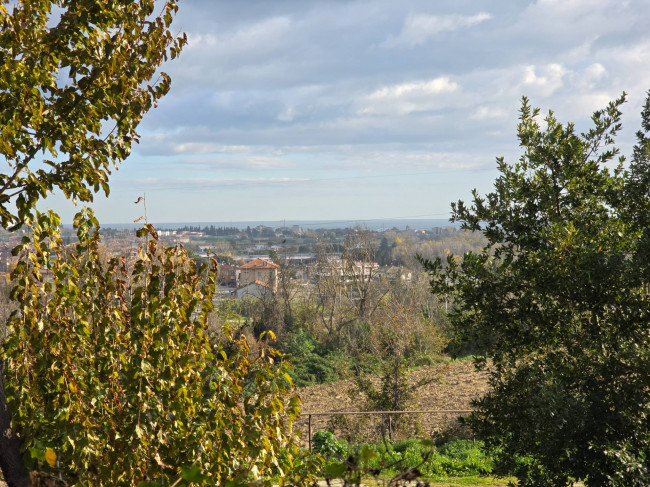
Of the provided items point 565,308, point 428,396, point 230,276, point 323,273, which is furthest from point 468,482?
point 230,276

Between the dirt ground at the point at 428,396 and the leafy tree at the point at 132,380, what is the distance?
12.4 metres

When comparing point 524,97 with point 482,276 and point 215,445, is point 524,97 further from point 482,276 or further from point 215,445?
point 215,445

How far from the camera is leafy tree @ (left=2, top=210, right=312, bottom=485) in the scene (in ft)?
9.96

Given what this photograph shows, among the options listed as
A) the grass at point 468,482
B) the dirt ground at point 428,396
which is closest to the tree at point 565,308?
the grass at point 468,482

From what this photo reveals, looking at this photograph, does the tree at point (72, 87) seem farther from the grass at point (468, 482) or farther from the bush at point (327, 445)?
the bush at point (327, 445)

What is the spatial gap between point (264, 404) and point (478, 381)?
68.0 ft

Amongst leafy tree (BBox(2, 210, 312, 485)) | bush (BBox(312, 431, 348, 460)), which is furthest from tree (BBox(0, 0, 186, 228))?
bush (BBox(312, 431, 348, 460))

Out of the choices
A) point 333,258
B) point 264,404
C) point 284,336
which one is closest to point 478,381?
point 284,336

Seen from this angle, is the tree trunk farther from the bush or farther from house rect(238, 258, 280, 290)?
house rect(238, 258, 280, 290)

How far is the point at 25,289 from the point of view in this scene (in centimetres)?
329

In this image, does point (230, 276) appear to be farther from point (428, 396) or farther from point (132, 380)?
point (132, 380)

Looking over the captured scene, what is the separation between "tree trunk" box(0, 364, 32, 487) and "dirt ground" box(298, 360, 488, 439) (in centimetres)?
1277

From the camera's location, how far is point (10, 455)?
10.4ft

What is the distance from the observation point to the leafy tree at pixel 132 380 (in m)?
3.04
